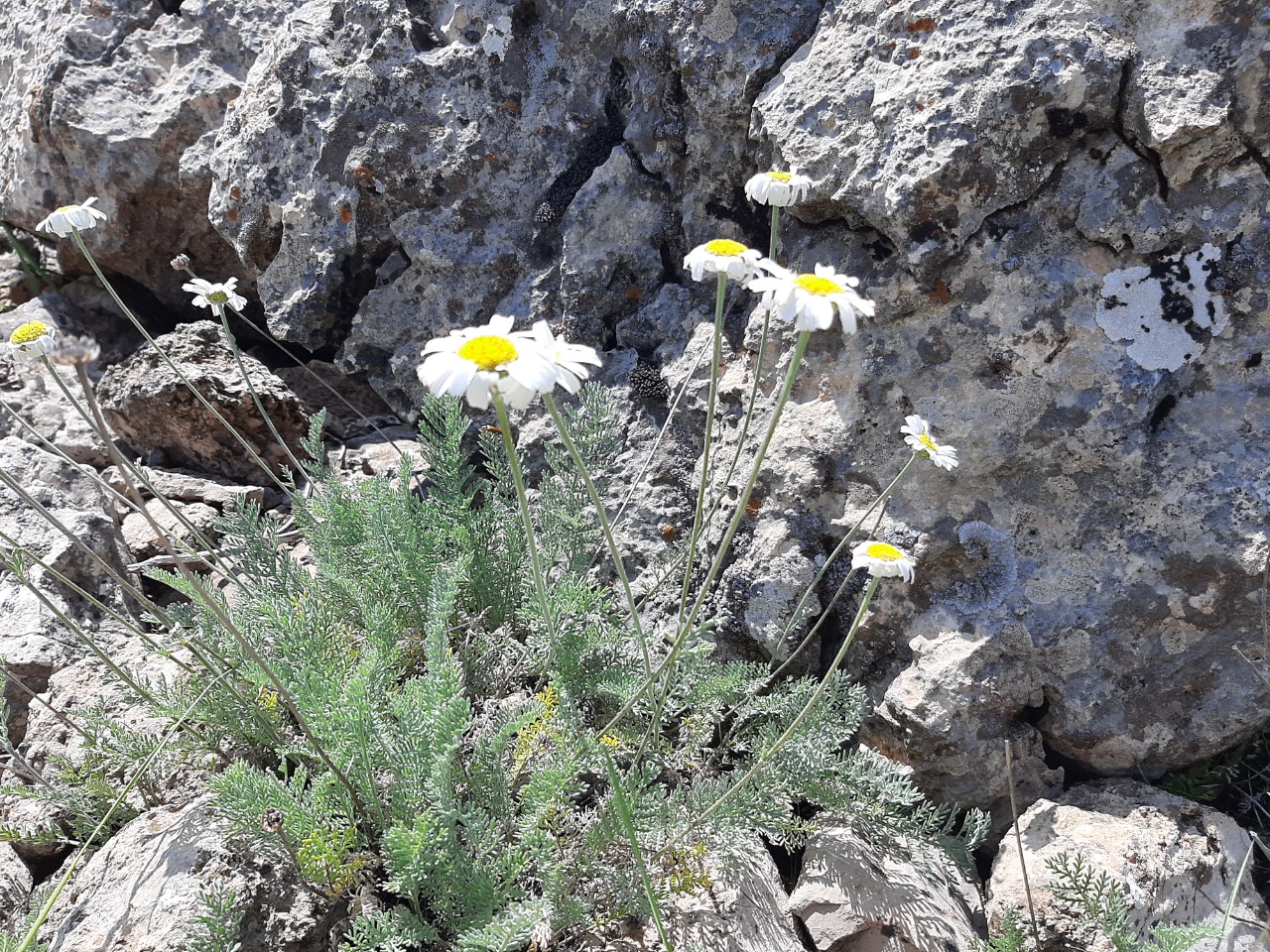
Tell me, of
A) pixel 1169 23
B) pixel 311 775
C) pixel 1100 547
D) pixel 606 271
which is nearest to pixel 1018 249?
pixel 1169 23

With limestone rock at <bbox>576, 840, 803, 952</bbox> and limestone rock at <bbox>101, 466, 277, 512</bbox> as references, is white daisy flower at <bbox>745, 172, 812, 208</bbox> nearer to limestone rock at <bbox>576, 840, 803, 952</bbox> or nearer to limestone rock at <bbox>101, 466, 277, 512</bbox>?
limestone rock at <bbox>576, 840, 803, 952</bbox>

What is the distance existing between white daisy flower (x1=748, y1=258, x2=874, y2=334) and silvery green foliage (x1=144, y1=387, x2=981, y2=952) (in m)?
1.11

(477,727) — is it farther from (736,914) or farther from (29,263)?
(29,263)

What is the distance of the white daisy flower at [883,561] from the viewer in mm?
2094

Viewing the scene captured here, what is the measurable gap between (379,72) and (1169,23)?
2.91 metres

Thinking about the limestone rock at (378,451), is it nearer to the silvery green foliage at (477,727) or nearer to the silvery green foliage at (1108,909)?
the silvery green foliage at (477,727)

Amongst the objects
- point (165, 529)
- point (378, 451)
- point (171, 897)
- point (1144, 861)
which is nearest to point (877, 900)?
point (1144, 861)

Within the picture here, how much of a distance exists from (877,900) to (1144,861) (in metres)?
0.70

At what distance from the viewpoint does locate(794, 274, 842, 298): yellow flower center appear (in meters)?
1.77

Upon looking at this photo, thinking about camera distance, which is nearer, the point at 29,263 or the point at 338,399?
the point at 338,399

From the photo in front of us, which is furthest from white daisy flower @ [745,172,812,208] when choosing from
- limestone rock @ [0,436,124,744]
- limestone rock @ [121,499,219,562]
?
limestone rock @ [121,499,219,562]

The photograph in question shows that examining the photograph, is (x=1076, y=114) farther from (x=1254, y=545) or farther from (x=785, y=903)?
(x=785, y=903)

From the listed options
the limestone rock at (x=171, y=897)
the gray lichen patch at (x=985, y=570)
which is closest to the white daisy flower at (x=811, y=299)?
the gray lichen patch at (x=985, y=570)

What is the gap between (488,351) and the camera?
5.27 feet
